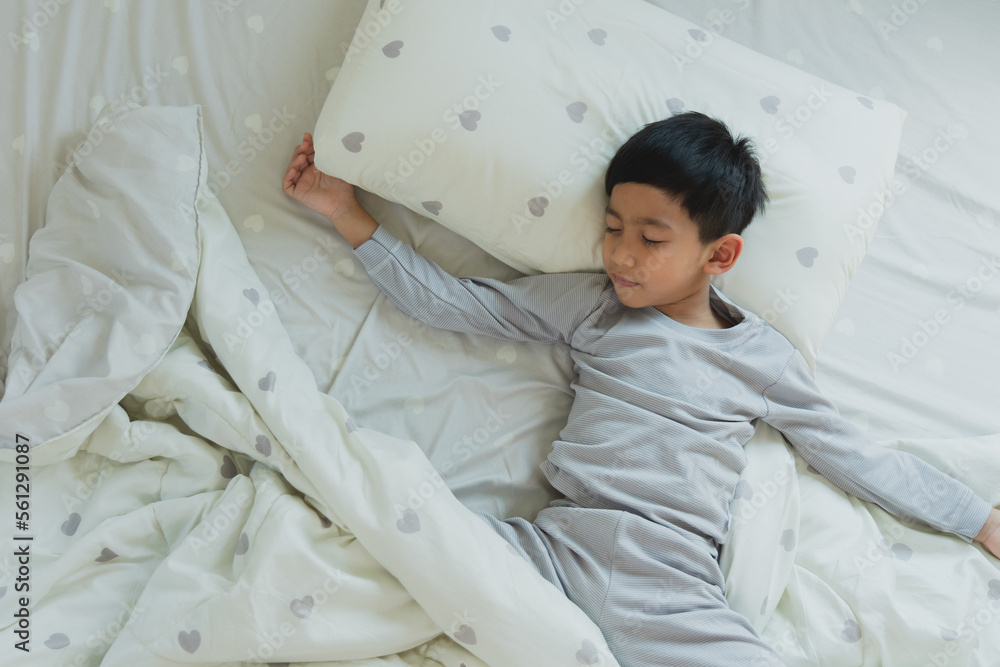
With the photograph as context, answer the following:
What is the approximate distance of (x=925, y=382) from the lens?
1302 millimetres

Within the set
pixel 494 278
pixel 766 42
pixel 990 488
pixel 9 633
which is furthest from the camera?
pixel 766 42

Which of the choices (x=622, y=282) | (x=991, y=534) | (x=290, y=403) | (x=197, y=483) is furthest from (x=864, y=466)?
(x=197, y=483)

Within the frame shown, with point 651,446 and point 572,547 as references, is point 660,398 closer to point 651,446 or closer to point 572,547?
point 651,446

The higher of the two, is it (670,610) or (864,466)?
(864,466)

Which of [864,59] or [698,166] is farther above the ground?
[864,59]

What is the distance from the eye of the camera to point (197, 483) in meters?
1.09

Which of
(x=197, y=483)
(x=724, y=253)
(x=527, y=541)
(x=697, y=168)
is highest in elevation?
(x=697, y=168)

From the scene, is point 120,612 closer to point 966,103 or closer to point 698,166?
point 698,166

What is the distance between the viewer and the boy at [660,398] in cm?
105

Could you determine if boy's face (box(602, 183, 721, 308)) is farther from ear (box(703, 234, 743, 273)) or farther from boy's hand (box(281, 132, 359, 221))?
boy's hand (box(281, 132, 359, 221))

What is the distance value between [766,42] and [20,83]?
49.7 inches

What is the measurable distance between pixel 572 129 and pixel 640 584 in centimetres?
65

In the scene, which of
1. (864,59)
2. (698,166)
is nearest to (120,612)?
(698,166)

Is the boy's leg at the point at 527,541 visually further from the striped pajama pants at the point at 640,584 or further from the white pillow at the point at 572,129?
the white pillow at the point at 572,129
